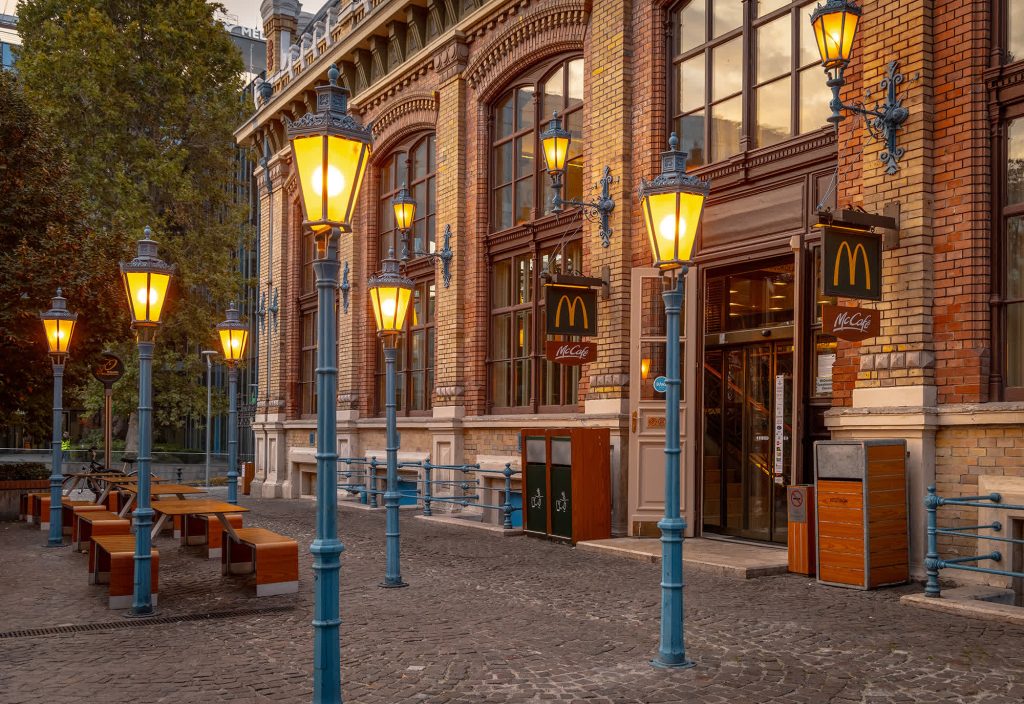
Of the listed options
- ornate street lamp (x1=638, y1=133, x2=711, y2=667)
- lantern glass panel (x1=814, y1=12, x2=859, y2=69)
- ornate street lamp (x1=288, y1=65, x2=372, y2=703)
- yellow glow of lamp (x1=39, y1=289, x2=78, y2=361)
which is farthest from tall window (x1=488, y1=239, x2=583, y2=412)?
ornate street lamp (x1=288, y1=65, x2=372, y2=703)

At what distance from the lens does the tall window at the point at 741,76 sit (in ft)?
36.1

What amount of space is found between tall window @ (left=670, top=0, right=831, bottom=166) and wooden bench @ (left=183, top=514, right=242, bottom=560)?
750 cm

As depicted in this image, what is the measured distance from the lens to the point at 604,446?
12789 mm

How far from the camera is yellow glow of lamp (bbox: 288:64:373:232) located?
510cm

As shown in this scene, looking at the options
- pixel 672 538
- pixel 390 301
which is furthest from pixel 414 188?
pixel 672 538

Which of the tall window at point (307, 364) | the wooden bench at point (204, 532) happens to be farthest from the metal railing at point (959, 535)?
the tall window at point (307, 364)

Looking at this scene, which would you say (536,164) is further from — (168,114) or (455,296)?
(168,114)

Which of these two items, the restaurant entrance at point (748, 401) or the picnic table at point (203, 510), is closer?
the picnic table at point (203, 510)

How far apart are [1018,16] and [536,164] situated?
8.14 meters

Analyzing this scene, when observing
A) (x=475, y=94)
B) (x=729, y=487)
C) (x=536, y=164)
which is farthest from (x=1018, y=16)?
(x=475, y=94)

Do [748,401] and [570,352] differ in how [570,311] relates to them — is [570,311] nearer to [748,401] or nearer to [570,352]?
[570,352]

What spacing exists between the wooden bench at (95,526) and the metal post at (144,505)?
1945 millimetres

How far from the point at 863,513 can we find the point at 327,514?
5.51m

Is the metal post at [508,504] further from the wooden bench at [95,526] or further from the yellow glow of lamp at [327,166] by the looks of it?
the yellow glow of lamp at [327,166]
